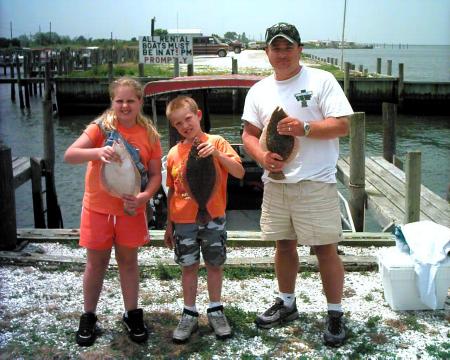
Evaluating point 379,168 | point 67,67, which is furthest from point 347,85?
point 67,67

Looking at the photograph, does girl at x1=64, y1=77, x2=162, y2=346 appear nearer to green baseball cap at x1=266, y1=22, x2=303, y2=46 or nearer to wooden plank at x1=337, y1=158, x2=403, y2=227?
green baseball cap at x1=266, y1=22, x2=303, y2=46

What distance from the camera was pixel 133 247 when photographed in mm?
3668

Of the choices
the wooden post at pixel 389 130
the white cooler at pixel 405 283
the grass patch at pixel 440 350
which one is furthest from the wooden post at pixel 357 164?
the wooden post at pixel 389 130

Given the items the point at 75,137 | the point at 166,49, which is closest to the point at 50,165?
the point at 166,49

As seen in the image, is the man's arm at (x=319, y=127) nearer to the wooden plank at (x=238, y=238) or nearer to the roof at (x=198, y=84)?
the wooden plank at (x=238, y=238)

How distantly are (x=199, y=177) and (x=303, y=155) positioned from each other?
706 mm

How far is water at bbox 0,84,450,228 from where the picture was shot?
14.1 m

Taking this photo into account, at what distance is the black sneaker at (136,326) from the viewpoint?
3738 millimetres

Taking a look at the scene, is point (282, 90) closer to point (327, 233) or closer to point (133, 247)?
point (327, 233)

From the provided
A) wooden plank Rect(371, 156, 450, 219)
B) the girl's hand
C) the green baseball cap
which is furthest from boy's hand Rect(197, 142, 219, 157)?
wooden plank Rect(371, 156, 450, 219)

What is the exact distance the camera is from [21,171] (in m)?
9.05

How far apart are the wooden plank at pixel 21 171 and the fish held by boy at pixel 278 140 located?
6.25 m

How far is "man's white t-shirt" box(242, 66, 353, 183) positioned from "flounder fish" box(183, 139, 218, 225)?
1.37ft

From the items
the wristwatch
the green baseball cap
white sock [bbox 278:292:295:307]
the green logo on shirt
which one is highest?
the green baseball cap
